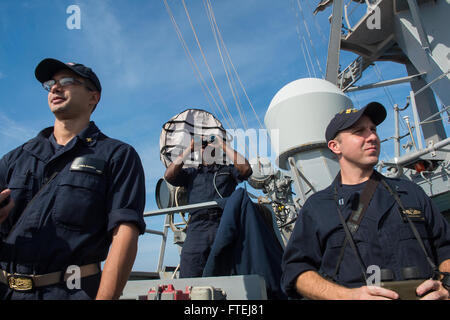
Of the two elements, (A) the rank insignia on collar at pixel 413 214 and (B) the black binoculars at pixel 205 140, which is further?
(B) the black binoculars at pixel 205 140

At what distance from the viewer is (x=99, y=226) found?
146cm

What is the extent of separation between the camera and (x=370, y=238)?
150cm

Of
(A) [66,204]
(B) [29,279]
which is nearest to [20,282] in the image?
(B) [29,279]

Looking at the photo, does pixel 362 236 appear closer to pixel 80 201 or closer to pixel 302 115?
pixel 80 201

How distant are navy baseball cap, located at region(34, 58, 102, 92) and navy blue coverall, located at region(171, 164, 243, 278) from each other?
1.66 metres

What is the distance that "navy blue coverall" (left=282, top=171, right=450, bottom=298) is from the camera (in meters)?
1.44

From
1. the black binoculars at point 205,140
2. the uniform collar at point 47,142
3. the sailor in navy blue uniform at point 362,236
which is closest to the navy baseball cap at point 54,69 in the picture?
the uniform collar at point 47,142

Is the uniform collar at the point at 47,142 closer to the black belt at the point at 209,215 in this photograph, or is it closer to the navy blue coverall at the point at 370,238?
the navy blue coverall at the point at 370,238

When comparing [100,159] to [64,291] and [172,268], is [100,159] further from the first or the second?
[172,268]

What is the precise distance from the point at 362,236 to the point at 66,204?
55.8 inches

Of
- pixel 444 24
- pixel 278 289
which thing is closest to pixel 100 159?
pixel 278 289

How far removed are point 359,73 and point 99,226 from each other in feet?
37.7

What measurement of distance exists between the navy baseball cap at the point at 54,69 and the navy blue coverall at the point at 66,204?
31 centimetres

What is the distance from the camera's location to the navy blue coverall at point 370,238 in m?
1.44
